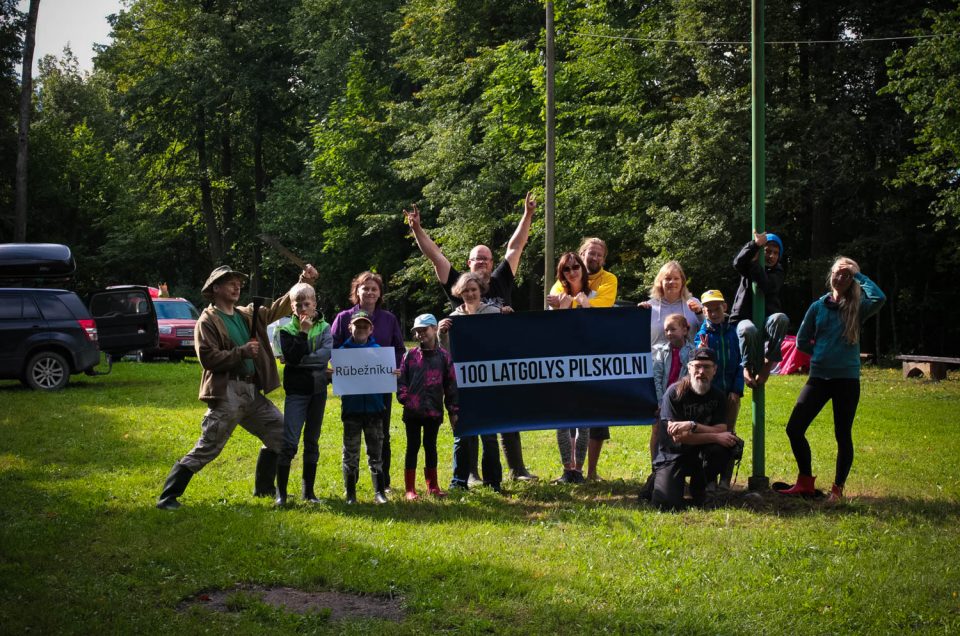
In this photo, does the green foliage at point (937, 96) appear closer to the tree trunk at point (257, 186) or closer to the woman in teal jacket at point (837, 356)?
the woman in teal jacket at point (837, 356)

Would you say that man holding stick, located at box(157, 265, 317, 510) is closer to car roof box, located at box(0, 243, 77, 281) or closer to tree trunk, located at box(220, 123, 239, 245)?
car roof box, located at box(0, 243, 77, 281)

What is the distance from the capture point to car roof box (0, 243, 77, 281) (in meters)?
20.5

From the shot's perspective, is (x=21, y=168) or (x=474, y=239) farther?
(x=474, y=239)

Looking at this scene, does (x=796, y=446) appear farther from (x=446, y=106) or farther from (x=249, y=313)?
(x=446, y=106)

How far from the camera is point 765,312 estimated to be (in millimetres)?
8477

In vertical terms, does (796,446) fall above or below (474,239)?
below

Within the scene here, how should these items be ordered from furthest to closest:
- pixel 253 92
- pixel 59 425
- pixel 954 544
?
pixel 253 92 < pixel 59 425 < pixel 954 544

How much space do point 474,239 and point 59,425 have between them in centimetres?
2159

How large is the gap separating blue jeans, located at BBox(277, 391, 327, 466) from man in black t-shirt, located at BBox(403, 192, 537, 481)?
1602 millimetres

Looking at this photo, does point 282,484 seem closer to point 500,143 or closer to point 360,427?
point 360,427

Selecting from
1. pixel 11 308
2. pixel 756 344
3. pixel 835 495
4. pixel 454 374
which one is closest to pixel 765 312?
pixel 756 344

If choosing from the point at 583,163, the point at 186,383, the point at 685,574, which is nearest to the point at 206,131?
the point at 583,163

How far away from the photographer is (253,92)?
152 ft

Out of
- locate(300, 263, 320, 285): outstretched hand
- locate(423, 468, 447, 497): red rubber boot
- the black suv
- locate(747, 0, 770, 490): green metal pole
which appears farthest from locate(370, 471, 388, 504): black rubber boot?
the black suv
